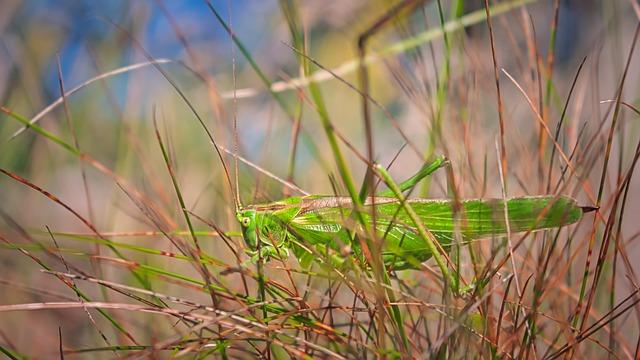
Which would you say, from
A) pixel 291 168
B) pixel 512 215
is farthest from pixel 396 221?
pixel 291 168

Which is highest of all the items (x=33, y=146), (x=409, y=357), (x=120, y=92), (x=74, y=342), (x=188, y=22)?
(x=188, y=22)

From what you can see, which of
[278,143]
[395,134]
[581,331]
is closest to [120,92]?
[278,143]

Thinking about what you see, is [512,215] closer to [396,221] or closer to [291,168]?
[396,221]

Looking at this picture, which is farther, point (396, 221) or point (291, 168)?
point (291, 168)

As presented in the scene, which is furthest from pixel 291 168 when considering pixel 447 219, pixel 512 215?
pixel 512 215

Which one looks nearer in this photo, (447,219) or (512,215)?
(512,215)

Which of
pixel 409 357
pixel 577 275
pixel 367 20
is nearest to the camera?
pixel 409 357

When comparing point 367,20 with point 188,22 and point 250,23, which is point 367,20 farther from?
point 188,22

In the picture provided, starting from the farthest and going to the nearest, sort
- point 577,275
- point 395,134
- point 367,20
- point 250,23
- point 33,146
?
point 250,23
point 367,20
point 395,134
point 33,146
point 577,275
